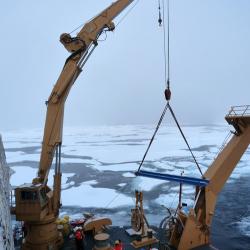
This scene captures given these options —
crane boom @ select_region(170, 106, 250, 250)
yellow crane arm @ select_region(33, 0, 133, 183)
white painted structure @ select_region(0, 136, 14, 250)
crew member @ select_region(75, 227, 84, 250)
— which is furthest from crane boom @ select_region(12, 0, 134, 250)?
crane boom @ select_region(170, 106, 250, 250)

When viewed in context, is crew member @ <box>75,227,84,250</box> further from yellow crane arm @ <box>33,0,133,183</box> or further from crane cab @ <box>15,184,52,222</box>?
yellow crane arm @ <box>33,0,133,183</box>

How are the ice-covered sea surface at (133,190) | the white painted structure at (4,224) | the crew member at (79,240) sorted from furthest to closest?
the ice-covered sea surface at (133,190) < the crew member at (79,240) < the white painted structure at (4,224)

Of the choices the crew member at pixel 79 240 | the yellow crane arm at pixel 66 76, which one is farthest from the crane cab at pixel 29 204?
the crew member at pixel 79 240

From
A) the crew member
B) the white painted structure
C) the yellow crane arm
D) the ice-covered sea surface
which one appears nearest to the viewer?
the white painted structure

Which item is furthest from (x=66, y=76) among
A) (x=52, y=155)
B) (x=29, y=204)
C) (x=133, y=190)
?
(x=133, y=190)

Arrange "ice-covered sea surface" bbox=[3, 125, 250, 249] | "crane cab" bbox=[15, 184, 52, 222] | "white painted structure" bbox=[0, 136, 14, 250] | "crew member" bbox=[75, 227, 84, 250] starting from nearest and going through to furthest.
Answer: "white painted structure" bbox=[0, 136, 14, 250] → "crane cab" bbox=[15, 184, 52, 222] → "crew member" bbox=[75, 227, 84, 250] → "ice-covered sea surface" bbox=[3, 125, 250, 249]

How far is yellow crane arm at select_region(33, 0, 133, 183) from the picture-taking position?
31.3 ft

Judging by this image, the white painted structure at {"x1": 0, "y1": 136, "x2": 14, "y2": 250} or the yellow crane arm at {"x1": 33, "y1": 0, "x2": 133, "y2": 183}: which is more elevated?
the yellow crane arm at {"x1": 33, "y1": 0, "x2": 133, "y2": 183}

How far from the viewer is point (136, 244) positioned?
9508mm

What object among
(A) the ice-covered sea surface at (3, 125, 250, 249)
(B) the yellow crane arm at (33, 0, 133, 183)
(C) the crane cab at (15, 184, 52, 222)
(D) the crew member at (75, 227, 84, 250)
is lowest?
(A) the ice-covered sea surface at (3, 125, 250, 249)

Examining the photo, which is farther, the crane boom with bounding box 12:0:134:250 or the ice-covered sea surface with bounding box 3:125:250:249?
the ice-covered sea surface with bounding box 3:125:250:249

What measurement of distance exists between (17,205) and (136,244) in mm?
4100

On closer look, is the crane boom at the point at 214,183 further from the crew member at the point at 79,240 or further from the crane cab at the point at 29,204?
the crane cab at the point at 29,204

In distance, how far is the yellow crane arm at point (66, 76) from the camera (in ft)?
31.3
